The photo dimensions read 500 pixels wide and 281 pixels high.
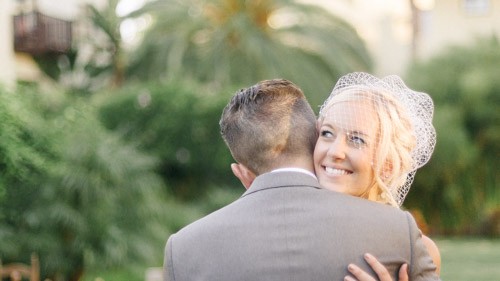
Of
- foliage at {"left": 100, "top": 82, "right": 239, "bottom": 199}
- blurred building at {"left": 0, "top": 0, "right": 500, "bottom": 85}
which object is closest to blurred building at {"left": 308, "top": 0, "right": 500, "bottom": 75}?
blurred building at {"left": 0, "top": 0, "right": 500, "bottom": 85}

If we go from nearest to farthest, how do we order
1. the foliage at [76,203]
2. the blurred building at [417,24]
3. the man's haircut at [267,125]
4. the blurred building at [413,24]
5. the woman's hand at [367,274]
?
1. the woman's hand at [367,274]
2. the man's haircut at [267,125]
3. the foliage at [76,203]
4. the blurred building at [413,24]
5. the blurred building at [417,24]

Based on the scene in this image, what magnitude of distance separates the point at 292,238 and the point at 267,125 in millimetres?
339

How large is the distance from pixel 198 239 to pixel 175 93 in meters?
18.9

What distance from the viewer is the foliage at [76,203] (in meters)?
14.2

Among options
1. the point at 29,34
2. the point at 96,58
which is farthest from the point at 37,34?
the point at 96,58

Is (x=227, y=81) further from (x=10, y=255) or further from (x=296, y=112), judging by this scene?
(x=296, y=112)

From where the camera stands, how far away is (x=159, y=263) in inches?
657

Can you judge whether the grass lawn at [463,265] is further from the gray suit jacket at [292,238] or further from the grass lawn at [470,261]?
the gray suit jacket at [292,238]

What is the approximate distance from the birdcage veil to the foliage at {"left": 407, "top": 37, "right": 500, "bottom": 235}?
2573 cm

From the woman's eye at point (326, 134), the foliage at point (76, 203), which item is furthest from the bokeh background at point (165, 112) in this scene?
the woman's eye at point (326, 134)

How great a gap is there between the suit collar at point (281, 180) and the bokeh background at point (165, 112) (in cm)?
790

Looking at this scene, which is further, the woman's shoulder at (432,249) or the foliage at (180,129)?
the foliage at (180,129)

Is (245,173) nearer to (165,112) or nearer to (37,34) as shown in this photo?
(165,112)

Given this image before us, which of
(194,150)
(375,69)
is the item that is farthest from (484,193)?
(194,150)
